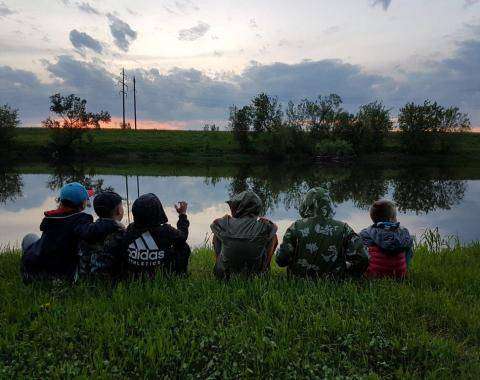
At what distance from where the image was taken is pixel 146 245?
5.34 meters

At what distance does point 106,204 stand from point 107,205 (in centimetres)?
2

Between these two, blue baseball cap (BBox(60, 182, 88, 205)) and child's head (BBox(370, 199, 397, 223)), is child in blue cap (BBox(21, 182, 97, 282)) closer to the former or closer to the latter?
blue baseball cap (BBox(60, 182, 88, 205))

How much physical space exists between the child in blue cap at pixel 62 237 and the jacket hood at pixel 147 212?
533mm

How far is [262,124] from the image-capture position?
6650 centimetres

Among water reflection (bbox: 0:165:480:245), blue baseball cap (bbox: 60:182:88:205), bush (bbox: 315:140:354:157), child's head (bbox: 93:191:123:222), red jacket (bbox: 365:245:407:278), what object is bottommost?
water reflection (bbox: 0:165:480:245)

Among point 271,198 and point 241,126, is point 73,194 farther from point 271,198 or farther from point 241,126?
point 241,126

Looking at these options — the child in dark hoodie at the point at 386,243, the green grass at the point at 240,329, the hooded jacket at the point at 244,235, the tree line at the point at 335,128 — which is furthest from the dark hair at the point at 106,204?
the tree line at the point at 335,128

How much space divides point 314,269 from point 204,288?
1.49m

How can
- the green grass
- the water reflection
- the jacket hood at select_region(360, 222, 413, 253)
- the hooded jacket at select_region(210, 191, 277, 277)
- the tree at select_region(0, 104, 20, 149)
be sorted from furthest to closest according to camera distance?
the tree at select_region(0, 104, 20, 149)
the water reflection
the jacket hood at select_region(360, 222, 413, 253)
the hooded jacket at select_region(210, 191, 277, 277)
the green grass

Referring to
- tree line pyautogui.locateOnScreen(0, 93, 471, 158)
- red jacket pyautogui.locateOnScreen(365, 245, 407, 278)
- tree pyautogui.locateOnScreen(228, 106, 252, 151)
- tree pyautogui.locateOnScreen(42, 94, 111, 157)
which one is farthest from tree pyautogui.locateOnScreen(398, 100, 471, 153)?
red jacket pyautogui.locateOnScreen(365, 245, 407, 278)

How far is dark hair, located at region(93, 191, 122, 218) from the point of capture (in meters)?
5.41

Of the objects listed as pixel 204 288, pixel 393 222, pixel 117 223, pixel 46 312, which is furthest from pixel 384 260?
pixel 46 312

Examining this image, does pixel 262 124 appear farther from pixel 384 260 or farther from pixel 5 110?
pixel 384 260

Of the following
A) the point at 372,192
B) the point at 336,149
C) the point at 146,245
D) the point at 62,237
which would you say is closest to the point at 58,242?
the point at 62,237
